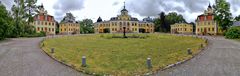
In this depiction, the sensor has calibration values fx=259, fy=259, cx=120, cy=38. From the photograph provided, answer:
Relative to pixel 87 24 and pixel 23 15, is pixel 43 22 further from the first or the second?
pixel 87 24

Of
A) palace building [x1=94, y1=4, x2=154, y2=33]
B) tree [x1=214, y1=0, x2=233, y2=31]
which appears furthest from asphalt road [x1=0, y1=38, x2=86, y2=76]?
palace building [x1=94, y1=4, x2=154, y2=33]

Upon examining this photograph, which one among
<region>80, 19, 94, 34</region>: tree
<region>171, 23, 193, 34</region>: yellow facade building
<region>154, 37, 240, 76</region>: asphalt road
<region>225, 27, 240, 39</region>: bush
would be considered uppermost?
<region>80, 19, 94, 34</region>: tree

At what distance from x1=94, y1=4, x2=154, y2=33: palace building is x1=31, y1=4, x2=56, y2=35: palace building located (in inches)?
925

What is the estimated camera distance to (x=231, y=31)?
5062cm

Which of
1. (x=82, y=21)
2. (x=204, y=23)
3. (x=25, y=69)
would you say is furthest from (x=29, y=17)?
(x=82, y=21)

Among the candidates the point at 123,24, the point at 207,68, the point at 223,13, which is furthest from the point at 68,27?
the point at 207,68

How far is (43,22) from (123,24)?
31640 millimetres

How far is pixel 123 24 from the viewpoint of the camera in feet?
346

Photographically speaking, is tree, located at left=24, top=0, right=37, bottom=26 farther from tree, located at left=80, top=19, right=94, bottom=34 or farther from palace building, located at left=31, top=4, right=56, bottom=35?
tree, located at left=80, top=19, right=94, bottom=34

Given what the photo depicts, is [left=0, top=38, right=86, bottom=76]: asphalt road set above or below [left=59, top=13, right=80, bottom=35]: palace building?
below

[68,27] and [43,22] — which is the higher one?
[43,22]

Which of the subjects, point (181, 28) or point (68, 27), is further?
point (181, 28)

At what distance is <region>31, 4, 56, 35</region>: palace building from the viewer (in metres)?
89.1

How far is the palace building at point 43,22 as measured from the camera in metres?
89.1
